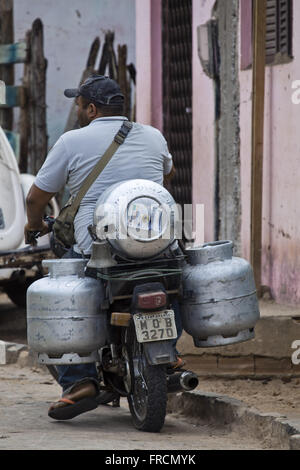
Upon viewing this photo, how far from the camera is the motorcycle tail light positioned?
15.9 feet

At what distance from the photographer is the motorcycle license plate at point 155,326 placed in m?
4.86

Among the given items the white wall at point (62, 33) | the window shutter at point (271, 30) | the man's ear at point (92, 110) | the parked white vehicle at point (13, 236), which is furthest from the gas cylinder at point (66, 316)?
the white wall at point (62, 33)

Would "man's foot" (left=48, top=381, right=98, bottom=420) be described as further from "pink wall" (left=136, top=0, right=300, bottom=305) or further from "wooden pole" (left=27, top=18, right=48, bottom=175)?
"wooden pole" (left=27, top=18, right=48, bottom=175)

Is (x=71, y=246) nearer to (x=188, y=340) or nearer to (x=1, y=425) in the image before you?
(x=1, y=425)

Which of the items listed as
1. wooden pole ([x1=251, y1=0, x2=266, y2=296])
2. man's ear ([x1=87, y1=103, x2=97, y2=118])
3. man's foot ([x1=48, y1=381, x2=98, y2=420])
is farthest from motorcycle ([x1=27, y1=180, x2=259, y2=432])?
wooden pole ([x1=251, y1=0, x2=266, y2=296])

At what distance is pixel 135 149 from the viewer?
531cm

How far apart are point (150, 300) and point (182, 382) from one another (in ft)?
1.62

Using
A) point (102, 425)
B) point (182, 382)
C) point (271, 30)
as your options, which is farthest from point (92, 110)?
point (271, 30)

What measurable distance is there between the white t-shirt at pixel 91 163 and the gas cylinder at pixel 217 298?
47 centimetres

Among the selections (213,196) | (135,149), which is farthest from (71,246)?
(213,196)

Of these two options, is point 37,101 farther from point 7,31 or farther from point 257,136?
point 257,136

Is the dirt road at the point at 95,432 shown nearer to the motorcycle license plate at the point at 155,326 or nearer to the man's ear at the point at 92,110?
the motorcycle license plate at the point at 155,326

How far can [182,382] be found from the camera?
5.13 m
